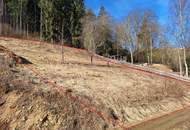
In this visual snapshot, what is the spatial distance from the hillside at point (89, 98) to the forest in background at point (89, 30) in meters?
14.5

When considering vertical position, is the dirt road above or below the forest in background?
below

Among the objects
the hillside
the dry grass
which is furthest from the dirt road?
the dry grass

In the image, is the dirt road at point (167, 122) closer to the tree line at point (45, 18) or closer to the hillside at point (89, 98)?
the hillside at point (89, 98)

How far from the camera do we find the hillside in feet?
36.2

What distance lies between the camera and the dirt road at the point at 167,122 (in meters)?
13.1

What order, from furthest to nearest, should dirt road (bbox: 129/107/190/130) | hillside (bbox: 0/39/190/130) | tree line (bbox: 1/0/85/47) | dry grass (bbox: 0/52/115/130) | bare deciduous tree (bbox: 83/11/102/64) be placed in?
1. bare deciduous tree (bbox: 83/11/102/64)
2. tree line (bbox: 1/0/85/47)
3. dirt road (bbox: 129/107/190/130)
4. hillside (bbox: 0/39/190/130)
5. dry grass (bbox: 0/52/115/130)

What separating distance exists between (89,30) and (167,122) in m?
35.9

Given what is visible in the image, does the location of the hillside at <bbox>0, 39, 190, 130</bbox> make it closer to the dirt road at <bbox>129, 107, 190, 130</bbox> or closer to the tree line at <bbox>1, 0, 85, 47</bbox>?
the dirt road at <bbox>129, 107, 190, 130</bbox>

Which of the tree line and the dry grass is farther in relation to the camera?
the tree line

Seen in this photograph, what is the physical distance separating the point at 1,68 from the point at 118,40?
149 ft

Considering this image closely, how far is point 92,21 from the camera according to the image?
52.1 m

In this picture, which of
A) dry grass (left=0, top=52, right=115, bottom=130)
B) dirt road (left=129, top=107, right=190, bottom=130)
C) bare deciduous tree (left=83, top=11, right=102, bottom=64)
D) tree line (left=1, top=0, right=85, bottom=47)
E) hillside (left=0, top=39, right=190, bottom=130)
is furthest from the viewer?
bare deciduous tree (left=83, top=11, right=102, bottom=64)

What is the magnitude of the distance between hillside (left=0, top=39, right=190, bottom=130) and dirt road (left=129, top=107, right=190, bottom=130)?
24.2 inches

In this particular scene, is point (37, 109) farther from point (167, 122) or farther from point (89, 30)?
point (89, 30)
